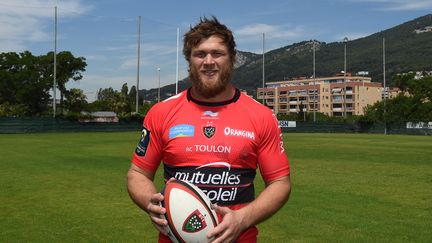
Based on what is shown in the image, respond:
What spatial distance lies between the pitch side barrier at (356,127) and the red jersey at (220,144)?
7078 cm

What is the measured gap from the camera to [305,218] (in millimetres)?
8891

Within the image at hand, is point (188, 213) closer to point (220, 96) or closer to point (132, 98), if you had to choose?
point (220, 96)

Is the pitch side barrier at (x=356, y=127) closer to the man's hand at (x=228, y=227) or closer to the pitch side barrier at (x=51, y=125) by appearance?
the pitch side barrier at (x=51, y=125)

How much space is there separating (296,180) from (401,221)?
19.2 ft

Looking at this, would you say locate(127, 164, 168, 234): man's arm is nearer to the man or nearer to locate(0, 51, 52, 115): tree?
the man

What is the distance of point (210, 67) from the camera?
2.92 metres

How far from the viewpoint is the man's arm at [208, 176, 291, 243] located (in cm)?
255

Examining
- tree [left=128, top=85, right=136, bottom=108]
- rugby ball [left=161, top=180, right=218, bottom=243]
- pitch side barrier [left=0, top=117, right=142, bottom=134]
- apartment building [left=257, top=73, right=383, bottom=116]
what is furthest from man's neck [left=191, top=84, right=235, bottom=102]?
apartment building [left=257, top=73, right=383, bottom=116]

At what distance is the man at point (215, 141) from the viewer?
285 cm

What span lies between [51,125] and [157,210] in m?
56.6

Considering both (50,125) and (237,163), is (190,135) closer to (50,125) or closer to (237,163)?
(237,163)

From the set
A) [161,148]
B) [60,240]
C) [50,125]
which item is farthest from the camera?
[50,125]

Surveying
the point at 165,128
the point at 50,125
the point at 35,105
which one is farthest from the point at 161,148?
the point at 35,105

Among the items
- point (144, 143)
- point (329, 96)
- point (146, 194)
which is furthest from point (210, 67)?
point (329, 96)
